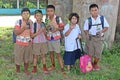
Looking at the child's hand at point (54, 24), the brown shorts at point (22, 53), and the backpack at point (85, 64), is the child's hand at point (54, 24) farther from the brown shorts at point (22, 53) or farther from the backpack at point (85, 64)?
the backpack at point (85, 64)

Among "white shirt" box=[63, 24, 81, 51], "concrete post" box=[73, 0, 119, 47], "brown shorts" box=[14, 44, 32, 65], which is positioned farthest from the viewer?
"concrete post" box=[73, 0, 119, 47]

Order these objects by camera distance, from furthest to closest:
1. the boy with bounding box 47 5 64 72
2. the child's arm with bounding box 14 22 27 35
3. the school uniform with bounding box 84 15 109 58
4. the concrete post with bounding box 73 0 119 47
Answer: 1. the concrete post with bounding box 73 0 119 47
2. the school uniform with bounding box 84 15 109 58
3. the boy with bounding box 47 5 64 72
4. the child's arm with bounding box 14 22 27 35

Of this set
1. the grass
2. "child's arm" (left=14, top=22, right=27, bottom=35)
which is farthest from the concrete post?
"child's arm" (left=14, top=22, right=27, bottom=35)

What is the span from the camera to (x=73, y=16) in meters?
5.95

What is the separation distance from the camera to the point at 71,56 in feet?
20.3

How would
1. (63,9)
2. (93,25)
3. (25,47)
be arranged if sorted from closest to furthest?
(25,47) → (93,25) → (63,9)

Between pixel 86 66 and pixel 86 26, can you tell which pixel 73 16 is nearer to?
pixel 86 26

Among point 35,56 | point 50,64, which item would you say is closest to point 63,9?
point 50,64

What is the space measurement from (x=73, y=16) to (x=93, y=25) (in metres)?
0.50

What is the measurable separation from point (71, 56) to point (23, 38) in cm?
109

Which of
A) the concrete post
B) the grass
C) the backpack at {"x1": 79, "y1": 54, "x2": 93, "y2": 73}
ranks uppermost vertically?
the concrete post

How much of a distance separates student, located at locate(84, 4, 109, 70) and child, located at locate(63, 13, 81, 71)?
232mm

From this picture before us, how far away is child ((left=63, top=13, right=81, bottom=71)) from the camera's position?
19.6ft

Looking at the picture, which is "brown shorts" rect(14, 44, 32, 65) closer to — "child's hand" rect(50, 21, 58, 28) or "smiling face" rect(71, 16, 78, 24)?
"child's hand" rect(50, 21, 58, 28)
